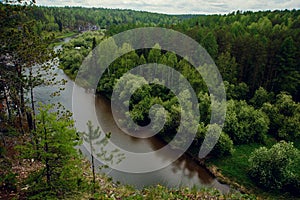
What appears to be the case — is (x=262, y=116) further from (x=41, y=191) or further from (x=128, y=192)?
(x=41, y=191)

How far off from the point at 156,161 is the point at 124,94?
1006 centimetres

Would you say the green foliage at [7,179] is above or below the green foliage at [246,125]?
above

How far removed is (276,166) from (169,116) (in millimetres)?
9386

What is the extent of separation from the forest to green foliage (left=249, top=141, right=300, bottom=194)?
0.06m

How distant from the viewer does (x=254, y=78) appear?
95.9 feet

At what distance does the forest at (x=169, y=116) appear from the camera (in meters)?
9.23

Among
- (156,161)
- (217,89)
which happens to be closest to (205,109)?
(217,89)

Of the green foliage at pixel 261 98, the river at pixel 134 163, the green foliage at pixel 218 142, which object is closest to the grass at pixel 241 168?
the green foliage at pixel 218 142

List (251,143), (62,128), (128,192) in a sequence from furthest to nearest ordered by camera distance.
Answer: (251,143)
(128,192)
(62,128)

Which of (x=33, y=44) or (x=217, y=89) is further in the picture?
(x=217, y=89)

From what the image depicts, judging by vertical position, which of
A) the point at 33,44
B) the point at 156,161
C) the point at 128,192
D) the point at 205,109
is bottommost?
the point at 156,161

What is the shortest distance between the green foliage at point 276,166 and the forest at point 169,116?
6cm

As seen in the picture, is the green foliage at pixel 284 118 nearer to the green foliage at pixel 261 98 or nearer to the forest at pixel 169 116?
the forest at pixel 169 116

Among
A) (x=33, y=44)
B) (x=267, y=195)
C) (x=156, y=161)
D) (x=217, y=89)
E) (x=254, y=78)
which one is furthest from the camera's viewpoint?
(x=254, y=78)
